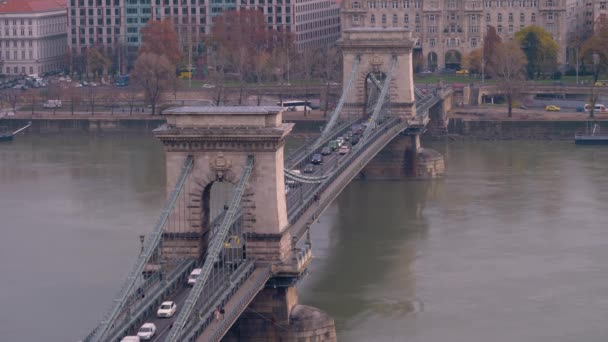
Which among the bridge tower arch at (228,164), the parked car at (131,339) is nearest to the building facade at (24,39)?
the bridge tower arch at (228,164)

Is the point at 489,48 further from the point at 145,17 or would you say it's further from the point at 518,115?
the point at 145,17

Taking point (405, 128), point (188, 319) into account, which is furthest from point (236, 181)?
point (405, 128)

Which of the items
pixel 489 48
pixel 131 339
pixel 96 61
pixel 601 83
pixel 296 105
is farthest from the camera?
pixel 96 61

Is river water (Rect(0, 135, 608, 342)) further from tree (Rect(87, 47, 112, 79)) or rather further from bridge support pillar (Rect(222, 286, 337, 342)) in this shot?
tree (Rect(87, 47, 112, 79))

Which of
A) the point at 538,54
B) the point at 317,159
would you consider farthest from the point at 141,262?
the point at 538,54

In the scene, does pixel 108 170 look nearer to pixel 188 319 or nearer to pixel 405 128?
pixel 405 128

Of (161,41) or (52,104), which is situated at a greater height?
(161,41)

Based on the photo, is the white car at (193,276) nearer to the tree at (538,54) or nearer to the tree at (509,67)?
the tree at (509,67)
